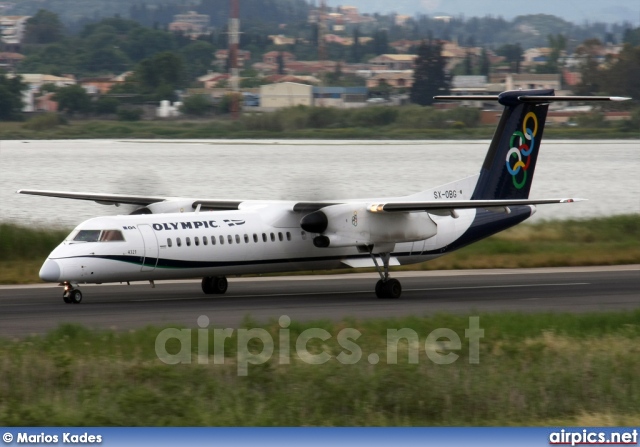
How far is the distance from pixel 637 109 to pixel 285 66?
72.6 meters

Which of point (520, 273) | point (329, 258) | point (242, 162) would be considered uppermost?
point (329, 258)

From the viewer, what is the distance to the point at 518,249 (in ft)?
112

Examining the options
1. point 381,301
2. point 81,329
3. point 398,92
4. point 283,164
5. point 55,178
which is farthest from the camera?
point 398,92

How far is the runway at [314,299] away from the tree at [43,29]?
506ft

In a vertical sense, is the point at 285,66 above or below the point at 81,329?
below

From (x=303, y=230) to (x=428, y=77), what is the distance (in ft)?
297

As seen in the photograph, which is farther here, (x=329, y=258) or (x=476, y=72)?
(x=476, y=72)

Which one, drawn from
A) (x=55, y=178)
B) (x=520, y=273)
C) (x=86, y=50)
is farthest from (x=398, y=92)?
(x=520, y=273)

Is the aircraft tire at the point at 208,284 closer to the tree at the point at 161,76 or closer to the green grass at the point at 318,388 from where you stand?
the green grass at the point at 318,388

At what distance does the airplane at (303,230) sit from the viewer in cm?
2173

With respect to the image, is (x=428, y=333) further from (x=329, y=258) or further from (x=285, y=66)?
(x=285, y=66)

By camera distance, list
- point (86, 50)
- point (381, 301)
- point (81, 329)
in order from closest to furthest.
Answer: point (81, 329), point (381, 301), point (86, 50)

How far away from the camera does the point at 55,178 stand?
74812mm

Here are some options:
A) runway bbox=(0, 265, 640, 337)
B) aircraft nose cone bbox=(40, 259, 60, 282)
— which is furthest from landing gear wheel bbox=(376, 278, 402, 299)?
aircraft nose cone bbox=(40, 259, 60, 282)
